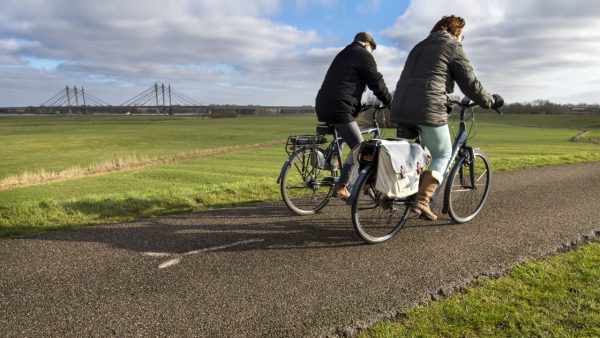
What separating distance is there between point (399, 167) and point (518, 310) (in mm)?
1809

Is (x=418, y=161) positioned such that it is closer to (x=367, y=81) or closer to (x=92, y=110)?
(x=367, y=81)

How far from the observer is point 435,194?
190 inches

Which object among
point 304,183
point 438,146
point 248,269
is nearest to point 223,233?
point 248,269

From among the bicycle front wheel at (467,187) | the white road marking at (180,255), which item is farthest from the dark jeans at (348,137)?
the white road marking at (180,255)

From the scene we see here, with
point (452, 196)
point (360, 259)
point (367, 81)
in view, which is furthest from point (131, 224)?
point (452, 196)

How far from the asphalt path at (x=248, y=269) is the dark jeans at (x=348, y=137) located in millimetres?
627

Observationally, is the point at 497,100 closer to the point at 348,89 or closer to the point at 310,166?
the point at 348,89

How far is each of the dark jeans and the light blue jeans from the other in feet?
2.74

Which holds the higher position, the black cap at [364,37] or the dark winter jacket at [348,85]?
the black cap at [364,37]

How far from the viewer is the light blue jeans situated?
453 cm

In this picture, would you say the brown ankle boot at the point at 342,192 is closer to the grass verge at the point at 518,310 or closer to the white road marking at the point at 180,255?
the white road marking at the point at 180,255

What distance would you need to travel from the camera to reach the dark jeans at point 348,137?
4969mm

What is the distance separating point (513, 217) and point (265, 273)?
146 inches

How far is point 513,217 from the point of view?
17.7 feet
